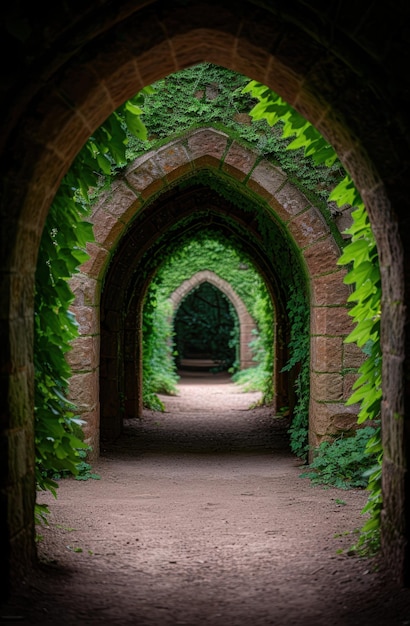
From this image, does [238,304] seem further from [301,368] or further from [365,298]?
[365,298]

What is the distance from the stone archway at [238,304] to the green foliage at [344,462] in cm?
1164

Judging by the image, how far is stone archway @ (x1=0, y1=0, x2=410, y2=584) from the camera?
287 centimetres

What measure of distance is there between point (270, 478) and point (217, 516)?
1583mm

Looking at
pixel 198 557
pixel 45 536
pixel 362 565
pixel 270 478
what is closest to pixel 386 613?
pixel 362 565

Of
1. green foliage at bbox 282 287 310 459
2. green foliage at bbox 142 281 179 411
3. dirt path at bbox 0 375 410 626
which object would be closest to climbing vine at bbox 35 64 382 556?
dirt path at bbox 0 375 410 626

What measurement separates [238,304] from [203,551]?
47.1 feet

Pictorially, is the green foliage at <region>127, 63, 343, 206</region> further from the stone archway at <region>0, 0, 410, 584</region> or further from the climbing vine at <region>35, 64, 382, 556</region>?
the stone archway at <region>0, 0, 410, 584</region>

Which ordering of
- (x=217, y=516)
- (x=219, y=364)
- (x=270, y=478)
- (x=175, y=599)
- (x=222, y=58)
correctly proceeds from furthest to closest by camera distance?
(x=219, y=364)
(x=270, y=478)
(x=217, y=516)
(x=222, y=58)
(x=175, y=599)

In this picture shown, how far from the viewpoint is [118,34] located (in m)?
3.05

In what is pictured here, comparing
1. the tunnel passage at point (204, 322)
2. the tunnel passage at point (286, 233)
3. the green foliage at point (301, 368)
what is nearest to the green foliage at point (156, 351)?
the green foliage at point (301, 368)

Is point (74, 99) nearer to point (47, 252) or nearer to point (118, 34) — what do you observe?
point (118, 34)

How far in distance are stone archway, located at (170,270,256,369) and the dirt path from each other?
401 inches

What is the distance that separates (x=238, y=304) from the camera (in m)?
18.4

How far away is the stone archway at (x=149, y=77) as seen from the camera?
287 centimetres
